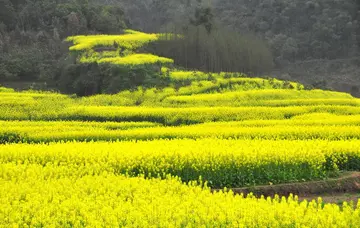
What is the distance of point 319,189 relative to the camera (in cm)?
1641

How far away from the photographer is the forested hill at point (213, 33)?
5075cm

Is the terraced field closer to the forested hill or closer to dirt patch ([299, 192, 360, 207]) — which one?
dirt patch ([299, 192, 360, 207])

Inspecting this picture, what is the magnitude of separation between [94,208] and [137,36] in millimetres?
46338

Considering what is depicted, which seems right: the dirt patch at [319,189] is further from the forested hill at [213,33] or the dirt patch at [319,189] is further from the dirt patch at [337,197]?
the forested hill at [213,33]

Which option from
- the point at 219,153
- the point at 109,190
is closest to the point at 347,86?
the point at 219,153

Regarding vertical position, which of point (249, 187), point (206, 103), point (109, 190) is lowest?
point (206, 103)

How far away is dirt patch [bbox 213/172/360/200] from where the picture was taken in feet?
51.9

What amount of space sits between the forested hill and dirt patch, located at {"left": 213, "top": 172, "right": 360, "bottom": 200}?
32233 mm

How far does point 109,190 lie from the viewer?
12641 mm

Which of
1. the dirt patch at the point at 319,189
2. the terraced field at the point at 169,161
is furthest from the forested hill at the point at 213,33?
the dirt patch at the point at 319,189

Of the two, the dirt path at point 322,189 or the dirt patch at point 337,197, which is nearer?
the dirt patch at point 337,197

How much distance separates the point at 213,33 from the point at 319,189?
3711cm

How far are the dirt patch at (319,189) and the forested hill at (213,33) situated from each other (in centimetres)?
3223

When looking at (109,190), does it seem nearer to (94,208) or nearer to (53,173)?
(94,208)
